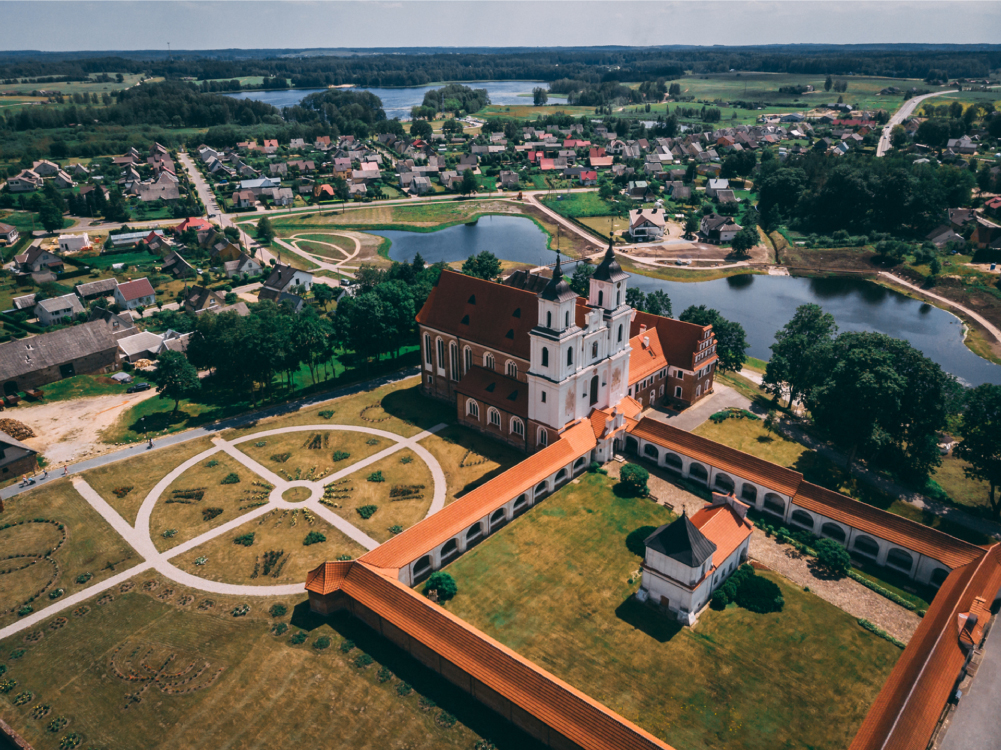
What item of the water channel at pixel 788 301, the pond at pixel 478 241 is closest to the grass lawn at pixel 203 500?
the water channel at pixel 788 301

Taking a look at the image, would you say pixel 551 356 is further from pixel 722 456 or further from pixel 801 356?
pixel 801 356

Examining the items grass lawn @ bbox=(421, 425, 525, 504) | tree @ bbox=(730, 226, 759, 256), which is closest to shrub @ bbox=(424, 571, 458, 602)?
grass lawn @ bbox=(421, 425, 525, 504)

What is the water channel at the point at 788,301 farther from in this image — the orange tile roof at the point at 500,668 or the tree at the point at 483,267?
the orange tile roof at the point at 500,668

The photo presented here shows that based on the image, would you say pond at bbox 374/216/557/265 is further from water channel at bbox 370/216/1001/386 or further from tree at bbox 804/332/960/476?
tree at bbox 804/332/960/476

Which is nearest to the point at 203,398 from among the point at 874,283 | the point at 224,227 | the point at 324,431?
the point at 324,431

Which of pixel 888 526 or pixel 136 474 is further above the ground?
pixel 888 526

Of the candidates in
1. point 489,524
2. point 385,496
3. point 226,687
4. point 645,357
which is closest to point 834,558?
point 489,524

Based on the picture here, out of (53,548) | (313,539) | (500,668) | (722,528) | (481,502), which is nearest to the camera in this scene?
(500,668)
